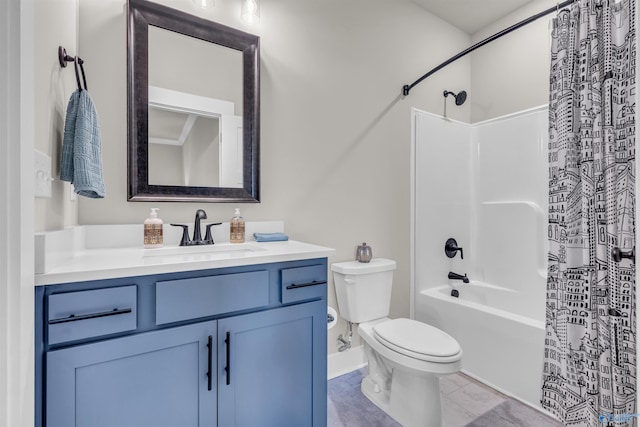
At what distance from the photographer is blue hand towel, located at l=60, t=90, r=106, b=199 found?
41.3 inches

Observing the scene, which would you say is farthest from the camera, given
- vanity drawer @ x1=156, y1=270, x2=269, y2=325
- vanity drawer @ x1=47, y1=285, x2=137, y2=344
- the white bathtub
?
the white bathtub

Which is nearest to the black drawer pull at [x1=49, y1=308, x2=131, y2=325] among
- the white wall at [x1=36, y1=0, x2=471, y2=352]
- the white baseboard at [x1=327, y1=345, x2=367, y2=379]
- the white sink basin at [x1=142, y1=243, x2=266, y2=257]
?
the white sink basin at [x1=142, y1=243, x2=266, y2=257]

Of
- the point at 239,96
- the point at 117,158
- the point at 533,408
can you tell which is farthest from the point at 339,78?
the point at 533,408

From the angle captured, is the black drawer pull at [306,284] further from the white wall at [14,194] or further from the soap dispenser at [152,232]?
the white wall at [14,194]

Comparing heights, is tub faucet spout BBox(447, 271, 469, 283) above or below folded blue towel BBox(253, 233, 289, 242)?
below

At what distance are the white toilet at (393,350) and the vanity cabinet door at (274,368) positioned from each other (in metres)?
0.46

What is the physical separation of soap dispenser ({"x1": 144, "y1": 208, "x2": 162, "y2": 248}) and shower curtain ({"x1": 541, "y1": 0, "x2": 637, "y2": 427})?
5.88 ft

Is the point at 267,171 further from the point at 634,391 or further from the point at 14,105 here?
the point at 634,391

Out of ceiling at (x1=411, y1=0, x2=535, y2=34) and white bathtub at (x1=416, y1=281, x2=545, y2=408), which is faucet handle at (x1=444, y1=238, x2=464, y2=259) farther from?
ceiling at (x1=411, y1=0, x2=535, y2=34)

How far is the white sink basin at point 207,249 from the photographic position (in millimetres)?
1324

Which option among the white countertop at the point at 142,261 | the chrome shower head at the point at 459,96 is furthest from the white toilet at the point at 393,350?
the chrome shower head at the point at 459,96

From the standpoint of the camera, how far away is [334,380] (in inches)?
78.7

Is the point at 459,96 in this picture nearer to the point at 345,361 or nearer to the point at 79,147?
the point at 345,361

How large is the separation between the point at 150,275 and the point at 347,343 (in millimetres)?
1472
